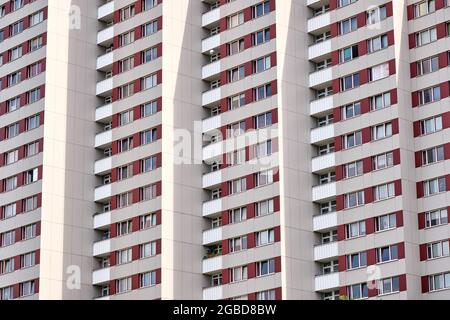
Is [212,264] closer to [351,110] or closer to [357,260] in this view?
[357,260]

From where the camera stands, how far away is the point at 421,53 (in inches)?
3912

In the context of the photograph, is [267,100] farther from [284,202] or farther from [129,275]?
[129,275]

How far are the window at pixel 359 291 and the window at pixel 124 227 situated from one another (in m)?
25.2

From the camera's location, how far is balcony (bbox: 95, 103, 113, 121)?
381 ft

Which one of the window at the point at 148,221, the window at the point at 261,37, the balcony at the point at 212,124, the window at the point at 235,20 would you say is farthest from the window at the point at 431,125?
the window at the point at 148,221

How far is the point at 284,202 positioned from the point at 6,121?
117 feet

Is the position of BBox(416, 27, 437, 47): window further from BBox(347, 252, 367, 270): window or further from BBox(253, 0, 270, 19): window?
BBox(347, 252, 367, 270): window

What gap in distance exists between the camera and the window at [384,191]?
316 feet

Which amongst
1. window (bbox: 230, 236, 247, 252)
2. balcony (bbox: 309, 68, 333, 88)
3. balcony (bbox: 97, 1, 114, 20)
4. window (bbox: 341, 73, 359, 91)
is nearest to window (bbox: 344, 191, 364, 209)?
window (bbox: 341, 73, 359, 91)

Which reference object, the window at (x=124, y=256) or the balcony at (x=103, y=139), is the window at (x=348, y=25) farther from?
the window at (x=124, y=256)

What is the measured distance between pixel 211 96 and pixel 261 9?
9806mm
